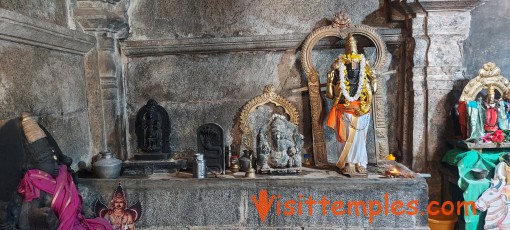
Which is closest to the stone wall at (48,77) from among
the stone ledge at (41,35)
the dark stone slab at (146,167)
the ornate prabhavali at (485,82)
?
the stone ledge at (41,35)

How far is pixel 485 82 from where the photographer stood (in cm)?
373

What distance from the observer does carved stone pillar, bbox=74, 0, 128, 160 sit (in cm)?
412

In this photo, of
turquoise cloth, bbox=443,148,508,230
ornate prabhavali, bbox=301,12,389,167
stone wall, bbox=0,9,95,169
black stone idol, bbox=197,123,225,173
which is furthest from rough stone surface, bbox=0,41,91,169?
turquoise cloth, bbox=443,148,508,230

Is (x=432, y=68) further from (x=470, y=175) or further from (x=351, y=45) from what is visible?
(x=470, y=175)

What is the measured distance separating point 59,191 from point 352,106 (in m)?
2.74

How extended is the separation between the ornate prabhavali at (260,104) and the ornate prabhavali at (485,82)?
1.78 m

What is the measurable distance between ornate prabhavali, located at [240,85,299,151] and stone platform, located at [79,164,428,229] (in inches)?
28.3

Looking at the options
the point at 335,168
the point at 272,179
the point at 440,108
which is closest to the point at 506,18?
the point at 440,108

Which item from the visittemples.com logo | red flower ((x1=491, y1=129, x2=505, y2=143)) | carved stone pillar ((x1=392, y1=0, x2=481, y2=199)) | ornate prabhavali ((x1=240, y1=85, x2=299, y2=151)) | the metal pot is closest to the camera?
the visittemples.com logo

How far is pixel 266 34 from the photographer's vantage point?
14.3ft

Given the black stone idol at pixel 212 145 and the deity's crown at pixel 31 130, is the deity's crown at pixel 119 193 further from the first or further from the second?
the deity's crown at pixel 31 130

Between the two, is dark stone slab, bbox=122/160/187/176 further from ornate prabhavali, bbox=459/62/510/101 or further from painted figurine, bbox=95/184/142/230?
ornate prabhavali, bbox=459/62/510/101

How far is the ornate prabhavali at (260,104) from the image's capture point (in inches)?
168

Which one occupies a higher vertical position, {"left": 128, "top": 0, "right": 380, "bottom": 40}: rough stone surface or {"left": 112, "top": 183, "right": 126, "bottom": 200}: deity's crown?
{"left": 128, "top": 0, "right": 380, "bottom": 40}: rough stone surface
